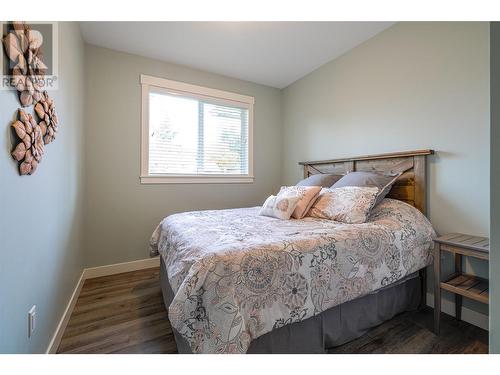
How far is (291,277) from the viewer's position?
3.71ft

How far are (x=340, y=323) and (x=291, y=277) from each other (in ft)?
1.85

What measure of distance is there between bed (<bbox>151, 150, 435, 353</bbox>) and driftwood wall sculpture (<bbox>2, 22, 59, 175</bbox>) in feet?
2.73

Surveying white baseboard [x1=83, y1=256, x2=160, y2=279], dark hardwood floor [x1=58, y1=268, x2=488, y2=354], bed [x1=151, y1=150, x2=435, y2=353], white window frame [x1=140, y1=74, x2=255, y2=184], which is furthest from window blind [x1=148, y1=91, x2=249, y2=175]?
dark hardwood floor [x1=58, y1=268, x2=488, y2=354]

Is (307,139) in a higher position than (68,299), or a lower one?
higher

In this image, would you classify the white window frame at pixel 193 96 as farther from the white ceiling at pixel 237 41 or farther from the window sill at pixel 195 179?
the white ceiling at pixel 237 41

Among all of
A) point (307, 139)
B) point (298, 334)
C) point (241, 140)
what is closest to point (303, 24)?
point (307, 139)

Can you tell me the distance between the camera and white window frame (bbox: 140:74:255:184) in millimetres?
2689

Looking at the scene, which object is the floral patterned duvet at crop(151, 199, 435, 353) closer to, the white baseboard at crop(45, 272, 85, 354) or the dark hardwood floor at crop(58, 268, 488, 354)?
the dark hardwood floor at crop(58, 268, 488, 354)

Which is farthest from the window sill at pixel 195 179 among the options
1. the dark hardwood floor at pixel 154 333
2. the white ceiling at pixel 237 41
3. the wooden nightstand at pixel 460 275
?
the wooden nightstand at pixel 460 275

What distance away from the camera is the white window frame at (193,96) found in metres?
2.69

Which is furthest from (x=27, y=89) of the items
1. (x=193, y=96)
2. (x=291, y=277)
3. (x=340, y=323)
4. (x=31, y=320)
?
(x=193, y=96)

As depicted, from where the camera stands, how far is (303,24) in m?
2.12

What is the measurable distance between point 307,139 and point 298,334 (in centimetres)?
257
